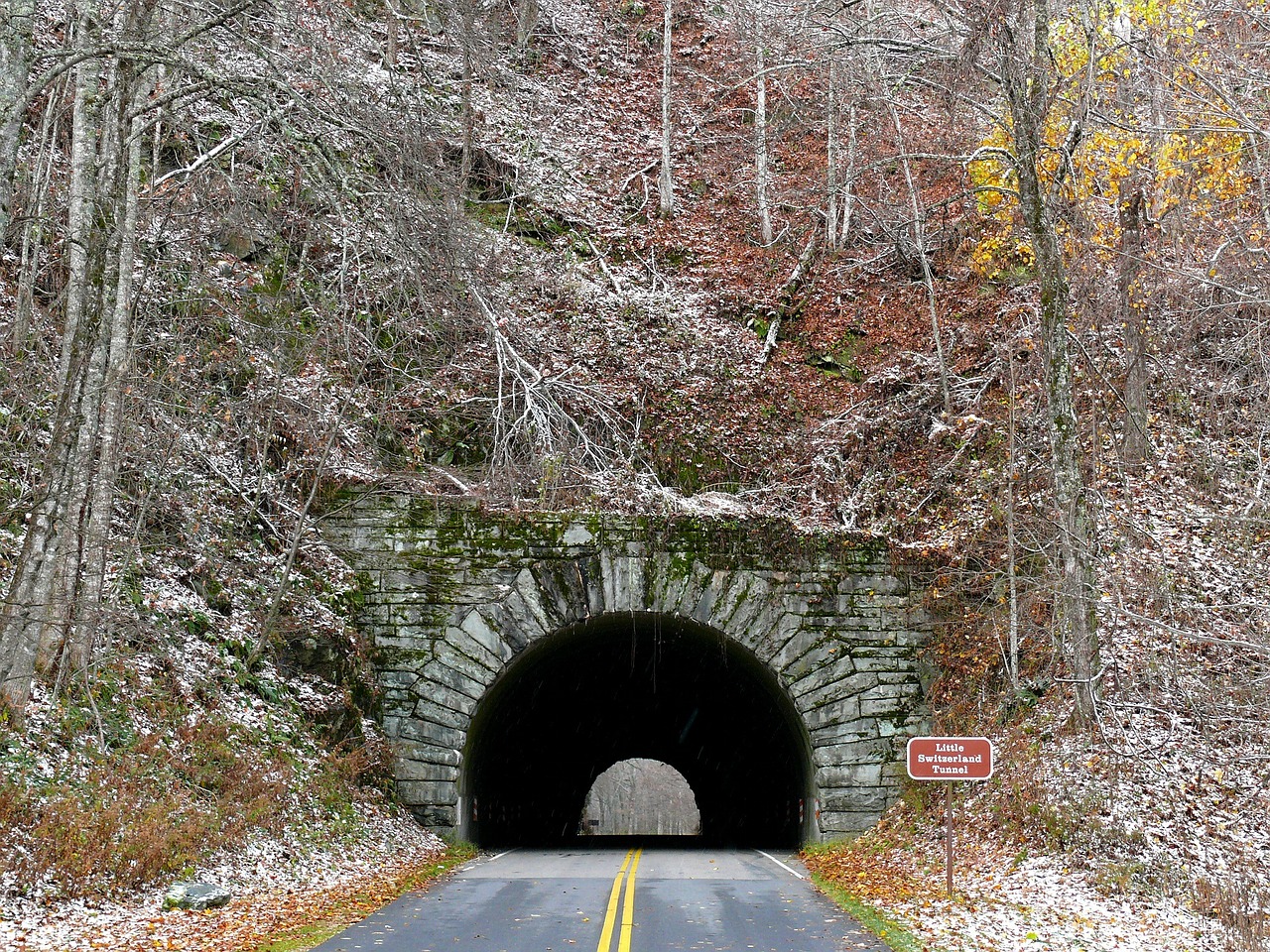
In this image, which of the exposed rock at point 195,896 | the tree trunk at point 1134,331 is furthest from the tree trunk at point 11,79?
the tree trunk at point 1134,331

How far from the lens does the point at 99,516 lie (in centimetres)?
1002

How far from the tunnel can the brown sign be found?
4708 mm

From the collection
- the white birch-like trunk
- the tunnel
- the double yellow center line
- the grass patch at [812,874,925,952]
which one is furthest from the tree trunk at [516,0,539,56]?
the grass patch at [812,874,925,952]

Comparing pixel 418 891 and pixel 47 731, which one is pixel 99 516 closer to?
pixel 47 731

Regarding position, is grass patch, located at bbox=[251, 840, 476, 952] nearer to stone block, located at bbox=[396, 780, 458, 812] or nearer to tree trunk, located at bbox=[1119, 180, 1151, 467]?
stone block, located at bbox=[396, 780, 458, 812]

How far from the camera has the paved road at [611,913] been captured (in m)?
7.38

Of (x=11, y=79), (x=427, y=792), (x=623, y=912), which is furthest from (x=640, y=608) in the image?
(x=11, y=79)

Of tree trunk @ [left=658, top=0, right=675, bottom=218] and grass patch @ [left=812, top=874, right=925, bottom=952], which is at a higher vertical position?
tree trunk @ [left=658, top=0, right=675, bottom=218]

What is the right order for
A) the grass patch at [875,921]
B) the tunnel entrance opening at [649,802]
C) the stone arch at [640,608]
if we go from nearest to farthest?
the grass patch at [875,921]
the stone arch at [640,608]
the tunnel entrance opening at [649,802]

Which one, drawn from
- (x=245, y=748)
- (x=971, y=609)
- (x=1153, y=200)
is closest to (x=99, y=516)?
(x=245, y=748)

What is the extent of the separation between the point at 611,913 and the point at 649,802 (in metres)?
47.1

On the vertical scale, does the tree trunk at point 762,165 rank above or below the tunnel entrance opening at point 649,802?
above

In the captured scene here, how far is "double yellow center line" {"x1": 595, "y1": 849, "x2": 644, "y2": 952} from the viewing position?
743 centimetres

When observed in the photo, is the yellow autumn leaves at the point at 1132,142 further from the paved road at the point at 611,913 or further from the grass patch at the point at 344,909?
the grass patch at the point at 344,909
